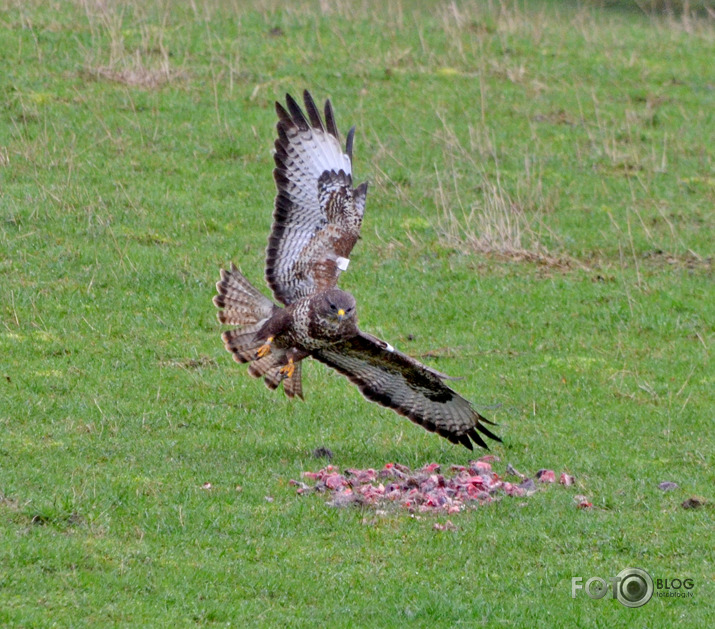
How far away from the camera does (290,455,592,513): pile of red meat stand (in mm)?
8922

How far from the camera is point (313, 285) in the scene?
1029cm

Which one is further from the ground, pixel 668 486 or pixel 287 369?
pixel 287 369

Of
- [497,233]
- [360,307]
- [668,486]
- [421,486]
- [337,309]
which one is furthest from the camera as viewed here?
[497,233]

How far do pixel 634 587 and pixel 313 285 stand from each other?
382 cm

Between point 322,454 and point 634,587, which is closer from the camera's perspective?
point 634,587

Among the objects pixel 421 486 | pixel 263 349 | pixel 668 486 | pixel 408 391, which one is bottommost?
pixel 668 486

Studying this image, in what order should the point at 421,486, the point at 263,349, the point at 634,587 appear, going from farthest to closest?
the point at 263,349 → the point at 421,486 → the point at 634,587

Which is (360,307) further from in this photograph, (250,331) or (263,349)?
(263,349)

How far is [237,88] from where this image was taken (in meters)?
19.9

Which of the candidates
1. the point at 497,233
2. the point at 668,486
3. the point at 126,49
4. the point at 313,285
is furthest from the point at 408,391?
the point at 126,49

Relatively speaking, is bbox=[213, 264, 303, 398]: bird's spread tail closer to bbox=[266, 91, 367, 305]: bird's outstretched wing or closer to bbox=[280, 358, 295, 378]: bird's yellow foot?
bbox=[280, 358, 295, 378]: bird's yellow foot

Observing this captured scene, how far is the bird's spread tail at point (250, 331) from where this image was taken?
1030cm

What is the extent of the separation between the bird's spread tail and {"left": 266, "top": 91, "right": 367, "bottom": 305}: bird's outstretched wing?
0.74 ft

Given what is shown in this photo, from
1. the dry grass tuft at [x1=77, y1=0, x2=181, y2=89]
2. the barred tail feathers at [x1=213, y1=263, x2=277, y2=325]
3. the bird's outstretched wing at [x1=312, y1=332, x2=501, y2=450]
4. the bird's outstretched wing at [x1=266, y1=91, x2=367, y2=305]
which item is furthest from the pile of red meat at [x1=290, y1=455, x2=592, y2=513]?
the dry grass tuft at [x1=77, y1=0, x2=181, y2=89]
